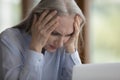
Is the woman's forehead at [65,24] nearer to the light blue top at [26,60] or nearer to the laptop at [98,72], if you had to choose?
the light blue top at [26,60]

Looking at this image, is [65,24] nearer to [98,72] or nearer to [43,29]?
[43,29]

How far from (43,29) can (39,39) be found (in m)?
0.04

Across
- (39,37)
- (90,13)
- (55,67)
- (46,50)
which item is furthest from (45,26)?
(90,13)

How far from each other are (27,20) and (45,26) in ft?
0.55

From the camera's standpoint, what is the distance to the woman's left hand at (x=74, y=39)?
3.70ft

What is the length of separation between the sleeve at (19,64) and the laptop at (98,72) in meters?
0.23

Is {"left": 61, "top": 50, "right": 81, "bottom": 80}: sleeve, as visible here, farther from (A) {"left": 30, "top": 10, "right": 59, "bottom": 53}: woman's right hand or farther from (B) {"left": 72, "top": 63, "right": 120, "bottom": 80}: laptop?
(B) {"left": 72, "top": 63, "right": 120, "bottom": 80}: laptop

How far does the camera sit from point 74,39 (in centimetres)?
122

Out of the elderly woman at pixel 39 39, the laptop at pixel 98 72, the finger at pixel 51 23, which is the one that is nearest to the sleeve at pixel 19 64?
the elderly woman at pixel 39 39

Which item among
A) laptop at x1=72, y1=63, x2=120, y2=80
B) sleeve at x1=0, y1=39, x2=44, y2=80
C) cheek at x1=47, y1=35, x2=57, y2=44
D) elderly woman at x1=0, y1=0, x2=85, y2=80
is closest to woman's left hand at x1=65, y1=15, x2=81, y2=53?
elderly woman at x1=0, y1=0, x2=85, y2=80

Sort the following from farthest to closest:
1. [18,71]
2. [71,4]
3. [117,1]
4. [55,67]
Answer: [117,1], [55,67], [71,4], [18,71]

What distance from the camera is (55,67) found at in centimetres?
125

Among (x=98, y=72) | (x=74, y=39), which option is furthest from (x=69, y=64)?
(x=98, y=72)

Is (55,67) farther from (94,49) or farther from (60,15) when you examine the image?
(94,49)
